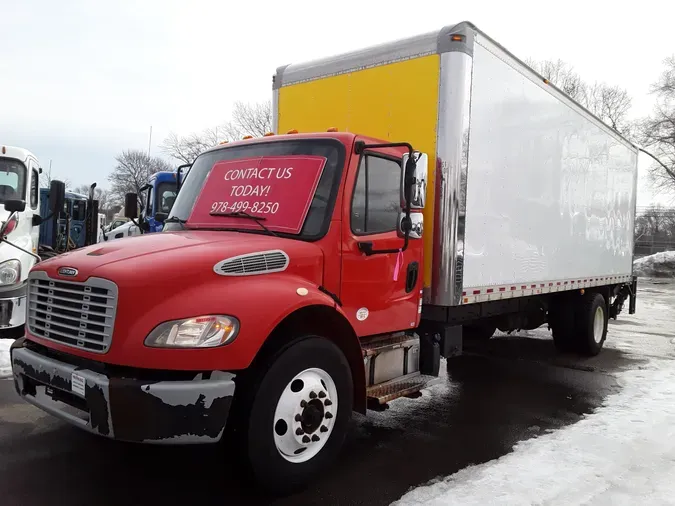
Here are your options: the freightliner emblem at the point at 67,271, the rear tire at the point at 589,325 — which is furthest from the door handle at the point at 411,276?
the rear tire at the point at 589,325

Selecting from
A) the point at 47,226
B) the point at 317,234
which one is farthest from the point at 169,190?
the point at 317,234

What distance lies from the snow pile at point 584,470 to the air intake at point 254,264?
171 cm

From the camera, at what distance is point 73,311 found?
11.3 feet

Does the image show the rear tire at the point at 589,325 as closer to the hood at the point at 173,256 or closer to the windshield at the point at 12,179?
the hood at the point at 173,256

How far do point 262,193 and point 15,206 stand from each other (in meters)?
4.91

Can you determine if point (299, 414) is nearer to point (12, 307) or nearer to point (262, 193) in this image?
point (262, 193)

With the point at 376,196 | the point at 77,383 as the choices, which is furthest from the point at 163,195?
the point at 77,383

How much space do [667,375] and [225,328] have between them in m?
6.63

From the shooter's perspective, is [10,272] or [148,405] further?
[10,272]

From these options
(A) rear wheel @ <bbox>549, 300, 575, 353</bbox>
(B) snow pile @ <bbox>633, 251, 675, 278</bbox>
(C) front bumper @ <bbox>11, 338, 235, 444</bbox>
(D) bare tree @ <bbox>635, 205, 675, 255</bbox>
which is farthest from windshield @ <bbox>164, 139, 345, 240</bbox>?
(D) bare tree @ <bbox>635, 205, 675, 255</bbox>

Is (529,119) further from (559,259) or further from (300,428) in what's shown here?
(300,428)

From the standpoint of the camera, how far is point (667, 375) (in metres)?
7.42

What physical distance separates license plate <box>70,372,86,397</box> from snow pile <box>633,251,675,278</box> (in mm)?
30968

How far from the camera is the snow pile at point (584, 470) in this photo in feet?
11.9
